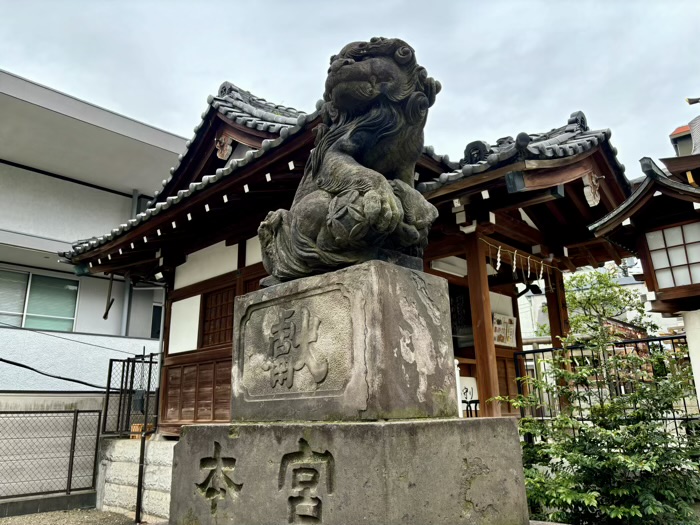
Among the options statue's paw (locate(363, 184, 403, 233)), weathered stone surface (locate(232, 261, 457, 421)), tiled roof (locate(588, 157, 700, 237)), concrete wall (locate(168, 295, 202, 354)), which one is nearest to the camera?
weathered stone surface (locate(232, 261, 457, 421))

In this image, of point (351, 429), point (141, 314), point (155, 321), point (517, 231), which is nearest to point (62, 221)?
point (141, 314)

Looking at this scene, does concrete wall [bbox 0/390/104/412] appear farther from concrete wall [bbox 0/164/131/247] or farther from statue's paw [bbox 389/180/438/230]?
statue's paw [bbox 389/180/438/230]

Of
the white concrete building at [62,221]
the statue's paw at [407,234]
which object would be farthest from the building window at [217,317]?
the statue's paw at [407,234]

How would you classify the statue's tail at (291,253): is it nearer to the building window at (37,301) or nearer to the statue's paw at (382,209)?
the statue's paw at (382,209)

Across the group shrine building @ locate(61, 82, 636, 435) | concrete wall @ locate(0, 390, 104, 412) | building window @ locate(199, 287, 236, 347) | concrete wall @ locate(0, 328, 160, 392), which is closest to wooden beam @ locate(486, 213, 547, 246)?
shrine building @ locate(61, 82, 636, 435)

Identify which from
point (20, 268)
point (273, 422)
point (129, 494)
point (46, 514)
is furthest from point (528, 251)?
point (20, 268)

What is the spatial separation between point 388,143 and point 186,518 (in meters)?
2.56

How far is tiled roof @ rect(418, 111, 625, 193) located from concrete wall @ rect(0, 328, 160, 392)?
36.3ft

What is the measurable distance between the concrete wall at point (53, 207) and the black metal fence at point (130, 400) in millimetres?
4206

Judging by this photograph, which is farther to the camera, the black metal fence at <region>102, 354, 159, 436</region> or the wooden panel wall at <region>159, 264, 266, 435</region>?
the black metal fence at <region>102, 354, 159, 436</region>

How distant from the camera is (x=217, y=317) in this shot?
895 centimetres

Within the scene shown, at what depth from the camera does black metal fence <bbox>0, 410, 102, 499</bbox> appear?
1012 centimetres

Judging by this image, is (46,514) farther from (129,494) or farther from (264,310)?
(264,310)

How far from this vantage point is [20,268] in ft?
46.0
